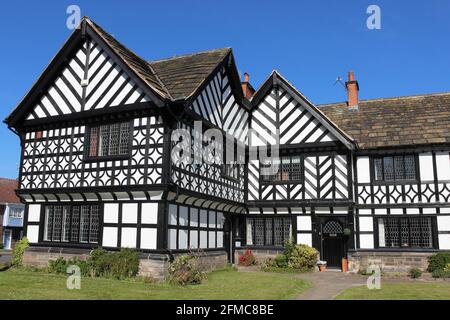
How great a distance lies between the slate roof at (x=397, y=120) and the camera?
21500mm

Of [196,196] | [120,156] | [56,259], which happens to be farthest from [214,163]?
[56,259]

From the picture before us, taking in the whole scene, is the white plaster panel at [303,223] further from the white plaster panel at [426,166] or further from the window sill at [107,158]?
the window sill at [107,158]

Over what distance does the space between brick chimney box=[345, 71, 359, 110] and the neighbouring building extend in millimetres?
35744

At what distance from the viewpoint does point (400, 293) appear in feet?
44.4

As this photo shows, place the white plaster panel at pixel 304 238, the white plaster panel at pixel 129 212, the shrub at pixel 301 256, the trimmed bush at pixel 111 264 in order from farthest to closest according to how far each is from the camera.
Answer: the white plaster panel at pixel 304 238 → the shrub at pixel 301 256 → the white plaster panel at pixel 129 212 → the trimmed bush at pixel 111 264

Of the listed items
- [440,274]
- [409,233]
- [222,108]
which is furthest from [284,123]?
[440,274]

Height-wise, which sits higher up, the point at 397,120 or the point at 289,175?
the point at 397,120

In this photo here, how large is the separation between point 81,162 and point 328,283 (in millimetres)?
10841

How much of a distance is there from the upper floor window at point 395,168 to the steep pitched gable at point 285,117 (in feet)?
8.12

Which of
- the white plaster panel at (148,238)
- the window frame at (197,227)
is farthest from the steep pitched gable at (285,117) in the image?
the white plaster panel at (148,238)

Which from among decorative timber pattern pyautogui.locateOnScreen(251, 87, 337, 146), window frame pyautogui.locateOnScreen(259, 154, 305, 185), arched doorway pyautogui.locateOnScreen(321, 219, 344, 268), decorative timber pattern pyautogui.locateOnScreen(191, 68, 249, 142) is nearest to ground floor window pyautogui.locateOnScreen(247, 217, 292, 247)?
arched doorway pyautogui.locateOnScreen(321, 219, 344, 268)

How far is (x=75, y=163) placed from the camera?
719 inches

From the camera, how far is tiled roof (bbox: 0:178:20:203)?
155ft

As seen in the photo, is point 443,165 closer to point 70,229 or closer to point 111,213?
point 111,213
